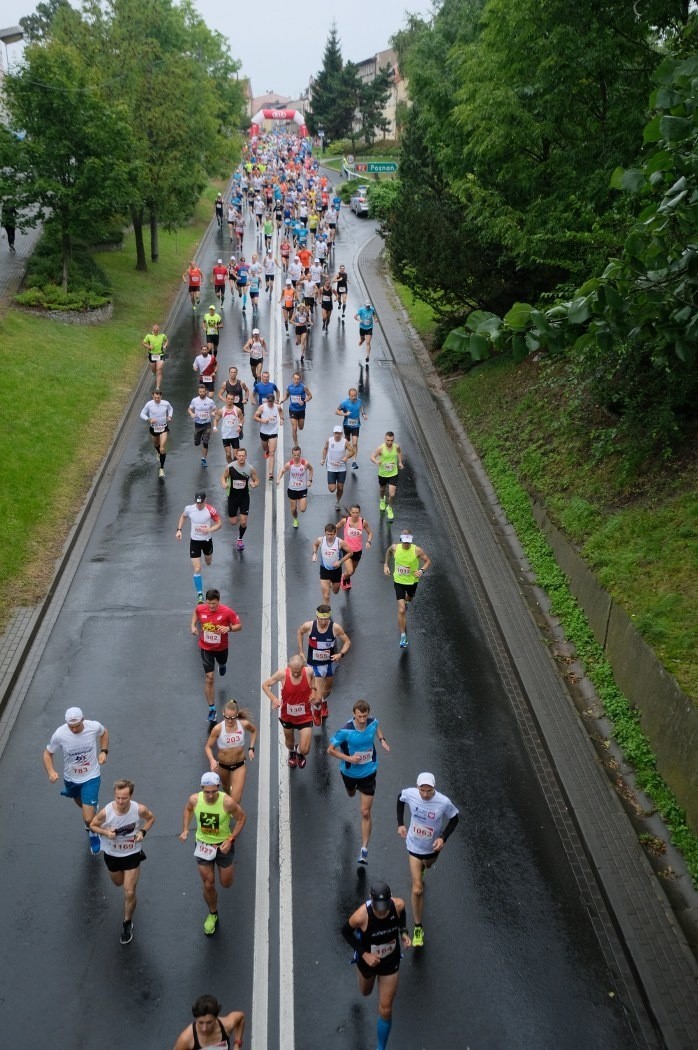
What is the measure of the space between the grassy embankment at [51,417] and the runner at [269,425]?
11.8 ft

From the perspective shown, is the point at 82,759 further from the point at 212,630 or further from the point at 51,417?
the point at 51,417

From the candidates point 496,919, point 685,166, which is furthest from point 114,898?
point 685,166

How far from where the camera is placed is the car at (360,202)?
2330 inches

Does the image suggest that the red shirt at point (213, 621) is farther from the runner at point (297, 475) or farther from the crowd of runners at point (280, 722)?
the runner at point (297, 475)

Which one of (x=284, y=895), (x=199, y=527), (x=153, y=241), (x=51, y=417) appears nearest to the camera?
(x=284, y=895)

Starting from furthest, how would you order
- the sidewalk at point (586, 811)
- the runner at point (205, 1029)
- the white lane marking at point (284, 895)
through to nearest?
the sidewalk at point (586, 811) < the white lane marking at point (284, 895) < the runner at point (205, 1029)

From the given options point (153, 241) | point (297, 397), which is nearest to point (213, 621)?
point (297, 397)

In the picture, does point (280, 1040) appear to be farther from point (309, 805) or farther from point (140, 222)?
point (140, 222)

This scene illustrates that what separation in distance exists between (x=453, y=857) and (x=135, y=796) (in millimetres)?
3415

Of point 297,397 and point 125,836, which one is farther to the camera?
point 297,397

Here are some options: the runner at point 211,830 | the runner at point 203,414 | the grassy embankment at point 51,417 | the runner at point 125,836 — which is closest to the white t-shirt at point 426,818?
the runner at point 211,830

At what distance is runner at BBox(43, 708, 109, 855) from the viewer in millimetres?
8414

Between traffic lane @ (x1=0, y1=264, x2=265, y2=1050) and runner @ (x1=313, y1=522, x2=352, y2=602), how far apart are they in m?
1.12

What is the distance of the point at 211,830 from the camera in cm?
765
